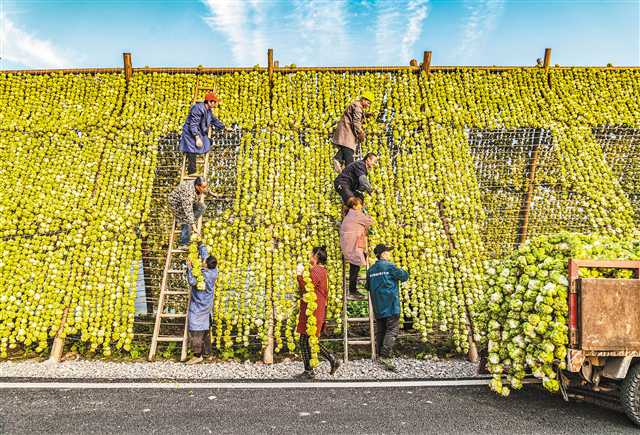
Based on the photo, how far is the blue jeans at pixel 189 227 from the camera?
9.35m

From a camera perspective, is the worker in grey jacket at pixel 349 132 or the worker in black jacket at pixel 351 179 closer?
the worker in black jacket at pixel 351 179

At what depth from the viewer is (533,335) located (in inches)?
215

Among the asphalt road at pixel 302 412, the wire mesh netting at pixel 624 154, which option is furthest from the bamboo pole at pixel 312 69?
the asphalt road at pixel 302 412

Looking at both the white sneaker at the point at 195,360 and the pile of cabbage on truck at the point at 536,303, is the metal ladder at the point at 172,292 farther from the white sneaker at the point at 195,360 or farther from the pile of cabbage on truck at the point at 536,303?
the pile of cabbage on truck at the point at 536,303

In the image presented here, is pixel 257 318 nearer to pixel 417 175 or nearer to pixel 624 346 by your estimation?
pixel 417 175

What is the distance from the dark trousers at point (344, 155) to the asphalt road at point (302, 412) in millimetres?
5254

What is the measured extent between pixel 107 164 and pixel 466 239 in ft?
25.8

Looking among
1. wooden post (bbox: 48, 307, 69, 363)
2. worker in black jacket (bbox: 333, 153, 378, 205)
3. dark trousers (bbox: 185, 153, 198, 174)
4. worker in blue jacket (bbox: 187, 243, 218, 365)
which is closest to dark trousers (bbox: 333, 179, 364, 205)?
worker in black jacket (bbox: 333, 153, 378, 205)

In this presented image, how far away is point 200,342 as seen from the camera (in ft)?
27.2

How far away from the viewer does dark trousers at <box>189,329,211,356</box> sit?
8281 mm

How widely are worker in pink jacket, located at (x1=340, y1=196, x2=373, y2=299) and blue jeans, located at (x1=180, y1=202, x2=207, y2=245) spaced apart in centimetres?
281

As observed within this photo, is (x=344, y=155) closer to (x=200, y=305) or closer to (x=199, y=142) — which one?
(x=199, y=142)

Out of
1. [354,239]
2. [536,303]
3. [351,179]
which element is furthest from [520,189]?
[536,303]

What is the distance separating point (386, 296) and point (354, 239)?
51.9 inches
